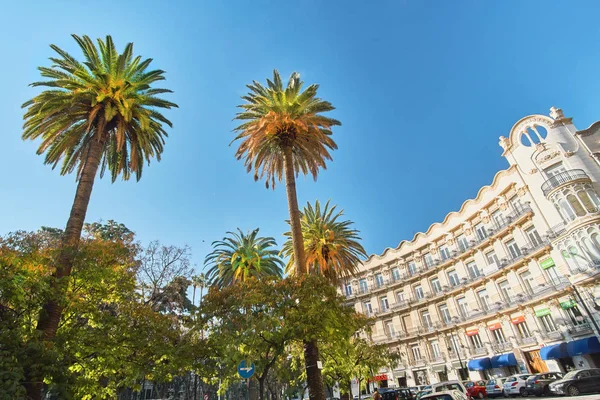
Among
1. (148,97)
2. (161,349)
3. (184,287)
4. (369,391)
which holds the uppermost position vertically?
(148,97)

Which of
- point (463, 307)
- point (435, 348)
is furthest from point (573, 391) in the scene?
point (435, 348)

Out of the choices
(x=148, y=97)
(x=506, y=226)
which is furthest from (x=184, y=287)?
(x=506, y=226)

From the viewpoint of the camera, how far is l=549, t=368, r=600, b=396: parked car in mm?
17422

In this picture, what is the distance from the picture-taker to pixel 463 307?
36844 mm

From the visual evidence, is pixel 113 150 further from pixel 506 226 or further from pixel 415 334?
pixel 415 334

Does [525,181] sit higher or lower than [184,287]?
higher

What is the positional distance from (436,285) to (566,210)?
17.9 metres

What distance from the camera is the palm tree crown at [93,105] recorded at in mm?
14516

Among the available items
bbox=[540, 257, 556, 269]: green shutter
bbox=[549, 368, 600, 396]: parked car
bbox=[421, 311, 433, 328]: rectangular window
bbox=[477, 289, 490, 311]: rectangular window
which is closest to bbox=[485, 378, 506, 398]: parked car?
bbox=[549, 368, 600, 396]: parked car

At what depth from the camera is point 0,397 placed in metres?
6.23

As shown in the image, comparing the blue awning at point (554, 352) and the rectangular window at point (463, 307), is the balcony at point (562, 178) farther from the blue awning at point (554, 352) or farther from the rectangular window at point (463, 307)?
the rectangular window at point (463, 307)

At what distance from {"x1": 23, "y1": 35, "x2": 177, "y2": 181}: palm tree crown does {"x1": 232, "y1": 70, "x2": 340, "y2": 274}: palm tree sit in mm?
4920

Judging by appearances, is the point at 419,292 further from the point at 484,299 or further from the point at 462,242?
the point at 462,242

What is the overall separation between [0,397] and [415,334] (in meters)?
41.5
